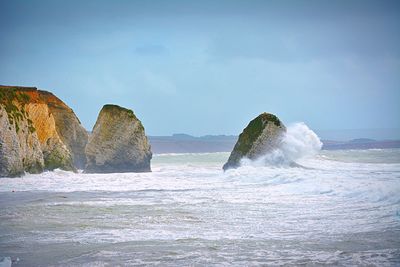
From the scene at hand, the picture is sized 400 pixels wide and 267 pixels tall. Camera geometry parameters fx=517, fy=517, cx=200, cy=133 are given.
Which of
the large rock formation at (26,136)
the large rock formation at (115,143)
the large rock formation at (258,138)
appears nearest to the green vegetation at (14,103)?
the large rock formation at (26,136)

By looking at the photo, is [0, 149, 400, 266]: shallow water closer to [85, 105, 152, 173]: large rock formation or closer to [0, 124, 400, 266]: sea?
[0, 124, 400, 266]: sea

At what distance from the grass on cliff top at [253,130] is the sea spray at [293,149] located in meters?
0.88

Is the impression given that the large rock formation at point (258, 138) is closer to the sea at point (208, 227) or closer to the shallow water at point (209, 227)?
the sea at point (208, 227)

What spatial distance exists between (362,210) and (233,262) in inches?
201

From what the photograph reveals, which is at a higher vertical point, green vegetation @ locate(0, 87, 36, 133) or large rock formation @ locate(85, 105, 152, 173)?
green vegetation @ locate(0, 87, 36, 133)

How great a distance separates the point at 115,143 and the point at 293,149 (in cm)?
1117

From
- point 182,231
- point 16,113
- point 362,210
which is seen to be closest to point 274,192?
point 362,210

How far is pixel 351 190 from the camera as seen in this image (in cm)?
1377

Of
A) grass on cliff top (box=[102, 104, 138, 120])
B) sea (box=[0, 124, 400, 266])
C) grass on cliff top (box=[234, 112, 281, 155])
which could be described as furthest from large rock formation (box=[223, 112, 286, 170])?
sea (box=[0, 124, 400, 266])

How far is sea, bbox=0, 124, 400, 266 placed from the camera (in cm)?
684

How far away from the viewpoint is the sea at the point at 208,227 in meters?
6.84

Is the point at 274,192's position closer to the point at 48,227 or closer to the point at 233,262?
the point at 48,227

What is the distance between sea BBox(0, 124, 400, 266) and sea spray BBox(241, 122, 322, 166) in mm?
13957

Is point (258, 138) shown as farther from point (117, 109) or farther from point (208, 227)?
point (208, 227)
